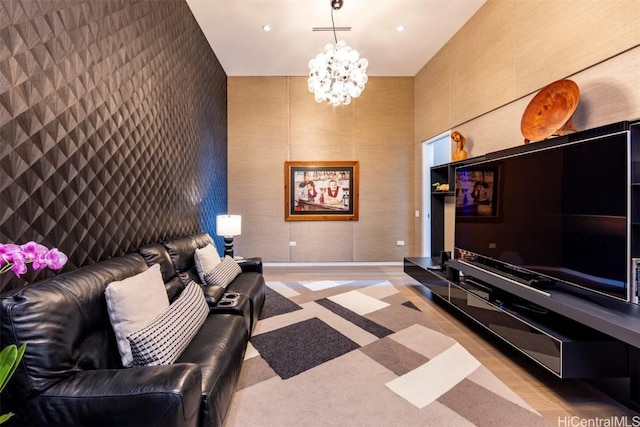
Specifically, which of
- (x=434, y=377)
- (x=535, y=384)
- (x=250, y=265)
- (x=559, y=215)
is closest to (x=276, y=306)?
(x=250, y=265)

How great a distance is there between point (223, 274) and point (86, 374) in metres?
1.60

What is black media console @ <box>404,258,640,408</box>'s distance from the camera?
1.55 meters

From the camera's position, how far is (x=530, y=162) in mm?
2215

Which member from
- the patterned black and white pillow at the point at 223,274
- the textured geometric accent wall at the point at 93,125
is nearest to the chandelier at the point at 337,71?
the textured geometric accent wall at the point at 93,125

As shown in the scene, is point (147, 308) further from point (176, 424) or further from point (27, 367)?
A: point (176, 424)

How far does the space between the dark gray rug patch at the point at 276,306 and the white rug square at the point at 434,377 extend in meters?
1.54

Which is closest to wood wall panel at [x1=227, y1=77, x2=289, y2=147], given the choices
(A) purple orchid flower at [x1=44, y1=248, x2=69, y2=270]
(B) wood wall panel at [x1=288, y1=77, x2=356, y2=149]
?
(B) wood wall panel at [x1=288, y1=77, x2=356, y2=149]

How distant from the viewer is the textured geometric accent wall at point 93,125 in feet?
4.42

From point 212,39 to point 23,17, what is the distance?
3.16 metres

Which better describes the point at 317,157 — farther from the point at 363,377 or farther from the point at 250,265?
the point at 363,377

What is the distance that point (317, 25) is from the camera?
3.74 m

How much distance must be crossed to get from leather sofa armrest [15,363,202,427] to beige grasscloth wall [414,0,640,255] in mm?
3120

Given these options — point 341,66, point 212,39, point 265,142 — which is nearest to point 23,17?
point 341,66

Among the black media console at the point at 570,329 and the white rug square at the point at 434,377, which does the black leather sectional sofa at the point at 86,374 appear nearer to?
the white rug square at the point at 434,377
